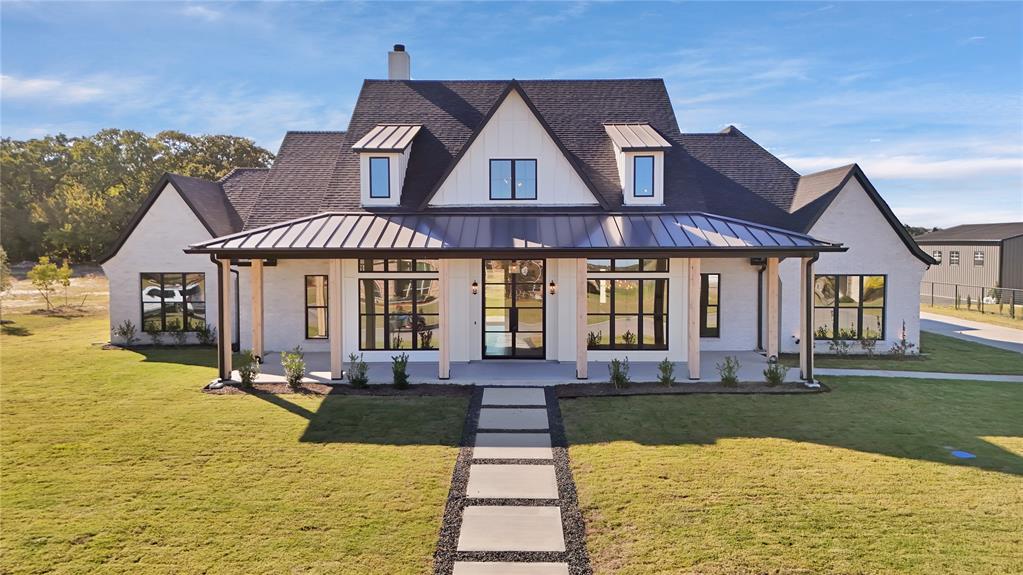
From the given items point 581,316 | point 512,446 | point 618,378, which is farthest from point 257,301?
point 618,378

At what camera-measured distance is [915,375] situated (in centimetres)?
1546

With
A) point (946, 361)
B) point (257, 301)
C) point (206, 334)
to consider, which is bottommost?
point (946, 361)

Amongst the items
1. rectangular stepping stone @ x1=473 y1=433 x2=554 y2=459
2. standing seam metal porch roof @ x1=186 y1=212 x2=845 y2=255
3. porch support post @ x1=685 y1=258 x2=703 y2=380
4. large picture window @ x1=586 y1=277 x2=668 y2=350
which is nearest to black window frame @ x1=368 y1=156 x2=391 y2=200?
standing seam metal porch roof @ x1=186 y1=212 x2=845 y2=255

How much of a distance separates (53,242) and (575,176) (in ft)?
159

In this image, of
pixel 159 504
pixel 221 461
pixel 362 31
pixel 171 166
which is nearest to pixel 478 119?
pixel 362 31

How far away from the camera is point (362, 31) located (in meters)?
18.6

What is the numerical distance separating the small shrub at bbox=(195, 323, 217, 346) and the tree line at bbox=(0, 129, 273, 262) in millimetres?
35362

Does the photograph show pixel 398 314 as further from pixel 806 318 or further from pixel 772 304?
pixel 806 318

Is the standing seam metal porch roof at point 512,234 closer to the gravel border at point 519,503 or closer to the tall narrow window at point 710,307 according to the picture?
the tall narrow window at point 710,307

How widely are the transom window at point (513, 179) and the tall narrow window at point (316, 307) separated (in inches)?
235

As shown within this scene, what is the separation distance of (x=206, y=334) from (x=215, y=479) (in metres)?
12.5

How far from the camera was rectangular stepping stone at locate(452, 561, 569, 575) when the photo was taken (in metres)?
6.29

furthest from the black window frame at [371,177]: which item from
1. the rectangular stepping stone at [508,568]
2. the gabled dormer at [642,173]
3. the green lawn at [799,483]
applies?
the rectangular stepping stone at [508,568]

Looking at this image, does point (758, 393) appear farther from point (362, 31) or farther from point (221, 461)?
point (362, 31)
